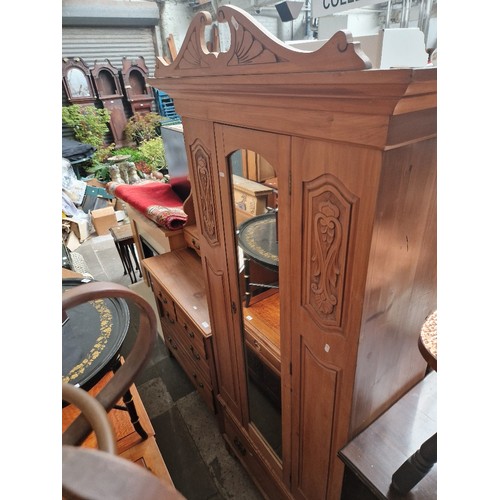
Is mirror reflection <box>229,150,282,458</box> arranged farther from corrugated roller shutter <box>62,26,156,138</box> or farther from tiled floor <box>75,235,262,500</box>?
corrugated roller shutter <box>62,26,156,138</box>

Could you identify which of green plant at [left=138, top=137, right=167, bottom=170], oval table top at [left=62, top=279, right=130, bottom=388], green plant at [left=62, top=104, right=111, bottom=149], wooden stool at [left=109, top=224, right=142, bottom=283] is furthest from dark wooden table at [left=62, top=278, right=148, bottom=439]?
green plant at [left=62, top=104, right=111, bottom=149]

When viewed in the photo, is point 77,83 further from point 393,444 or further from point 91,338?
point 393,444

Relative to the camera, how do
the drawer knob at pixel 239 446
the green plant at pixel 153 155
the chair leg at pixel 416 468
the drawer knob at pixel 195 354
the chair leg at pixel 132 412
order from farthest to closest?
the green plant at pixel 153 155 → the drawer knob at pixel 195 354 → the drawer knob at pixel 239 446 → the chair leg at pixel 132 412 → the chair leg at pixel 416 468

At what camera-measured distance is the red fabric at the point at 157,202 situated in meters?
2.11

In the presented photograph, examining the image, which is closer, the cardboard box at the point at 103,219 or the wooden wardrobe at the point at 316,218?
the wooden wardrobe at the point at 316,218

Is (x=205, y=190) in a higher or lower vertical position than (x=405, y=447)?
higher

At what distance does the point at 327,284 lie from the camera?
2.43 feet

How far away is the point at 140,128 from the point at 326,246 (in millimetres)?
6294

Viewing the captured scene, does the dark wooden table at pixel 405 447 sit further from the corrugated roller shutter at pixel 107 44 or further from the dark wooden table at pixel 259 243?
the corrugated roller shutter at pixel 107 44

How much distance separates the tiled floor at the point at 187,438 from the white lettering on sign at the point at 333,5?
62.7 inches

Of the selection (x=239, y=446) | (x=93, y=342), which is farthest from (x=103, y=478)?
(x=239, y=446)

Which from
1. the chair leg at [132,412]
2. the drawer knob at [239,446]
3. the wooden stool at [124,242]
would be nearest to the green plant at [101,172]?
the wooden stool at [124,242]
